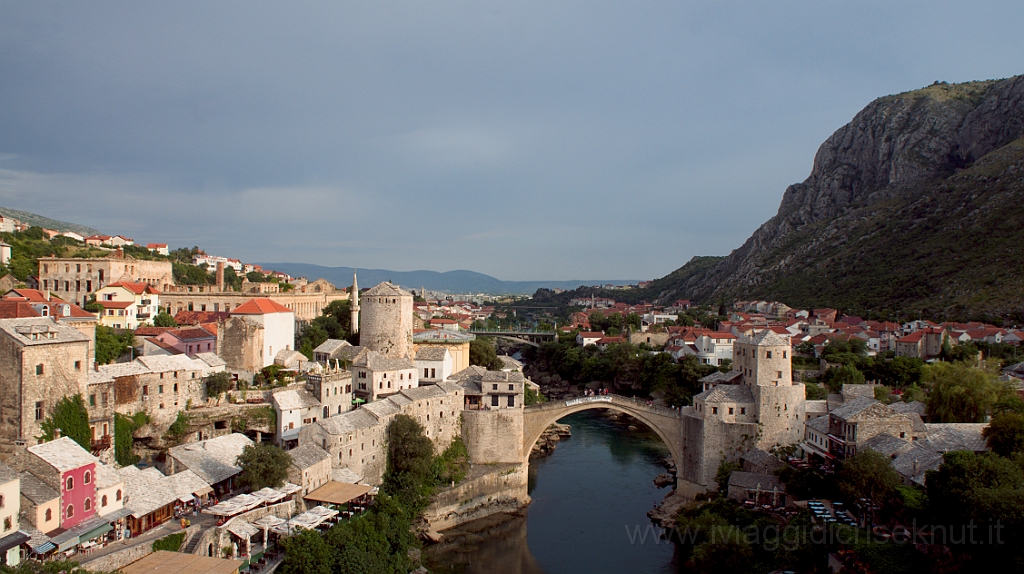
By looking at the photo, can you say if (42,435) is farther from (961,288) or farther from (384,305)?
(961,288)

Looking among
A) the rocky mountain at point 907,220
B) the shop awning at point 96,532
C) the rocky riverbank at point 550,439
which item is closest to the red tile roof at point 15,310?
the shop awning at point 96,532

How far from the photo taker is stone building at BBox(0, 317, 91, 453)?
20.0m

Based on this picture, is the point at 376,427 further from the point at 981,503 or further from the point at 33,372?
the point at 981,503

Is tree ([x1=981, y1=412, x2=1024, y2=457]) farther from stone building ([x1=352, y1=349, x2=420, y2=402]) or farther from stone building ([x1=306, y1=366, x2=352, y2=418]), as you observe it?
stone building ([x1=306, y1=366, x2=352, y2=418])

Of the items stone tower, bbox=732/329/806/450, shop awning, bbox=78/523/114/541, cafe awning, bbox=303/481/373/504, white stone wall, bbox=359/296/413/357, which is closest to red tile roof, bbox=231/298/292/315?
white stone wall, bbox=359/296/413/357

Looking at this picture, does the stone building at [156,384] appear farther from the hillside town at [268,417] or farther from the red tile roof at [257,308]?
the red tile roof at [257,308]

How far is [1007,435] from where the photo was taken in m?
23.8

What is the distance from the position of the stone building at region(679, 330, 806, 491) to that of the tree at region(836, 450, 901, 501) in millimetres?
7023

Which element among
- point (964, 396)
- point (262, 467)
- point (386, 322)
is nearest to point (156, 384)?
point (262, 467)

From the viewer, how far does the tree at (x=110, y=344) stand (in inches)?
1076

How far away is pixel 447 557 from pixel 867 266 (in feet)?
222

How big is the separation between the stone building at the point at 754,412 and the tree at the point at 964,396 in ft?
20.7

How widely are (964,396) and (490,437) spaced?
21.9 m

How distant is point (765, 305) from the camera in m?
80.0
